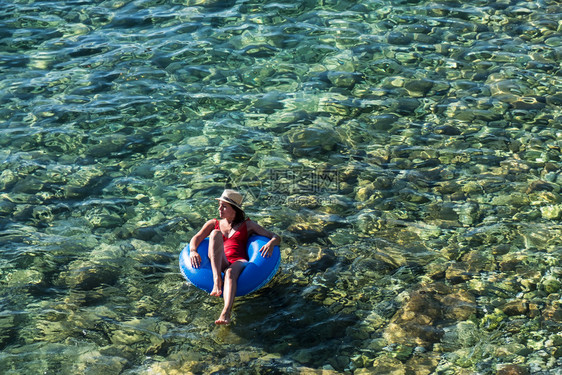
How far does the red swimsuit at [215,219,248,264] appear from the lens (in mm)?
6531

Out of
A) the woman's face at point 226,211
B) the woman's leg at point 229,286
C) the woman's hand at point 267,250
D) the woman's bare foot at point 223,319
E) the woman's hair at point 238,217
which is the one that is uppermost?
the woman's face at point 226,211

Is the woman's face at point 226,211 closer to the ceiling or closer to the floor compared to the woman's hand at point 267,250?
closer to the ceiling

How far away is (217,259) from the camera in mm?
6289

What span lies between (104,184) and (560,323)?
5.58 m

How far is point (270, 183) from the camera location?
832cm

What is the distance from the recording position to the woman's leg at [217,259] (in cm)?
621

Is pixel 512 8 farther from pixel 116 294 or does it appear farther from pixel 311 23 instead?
pixel 116 294

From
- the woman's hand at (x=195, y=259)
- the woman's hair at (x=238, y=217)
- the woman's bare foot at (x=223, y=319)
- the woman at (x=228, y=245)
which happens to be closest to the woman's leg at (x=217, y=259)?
the woman at (x=228, y=245)

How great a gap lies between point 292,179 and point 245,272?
7.74 ft

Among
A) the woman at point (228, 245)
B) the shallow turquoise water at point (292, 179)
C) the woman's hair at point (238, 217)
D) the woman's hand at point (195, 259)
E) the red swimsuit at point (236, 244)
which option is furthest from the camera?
the woman's hair at point (238, 217)

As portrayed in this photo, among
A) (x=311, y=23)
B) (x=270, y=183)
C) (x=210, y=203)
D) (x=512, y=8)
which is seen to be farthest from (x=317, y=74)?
(x=512, y=8)

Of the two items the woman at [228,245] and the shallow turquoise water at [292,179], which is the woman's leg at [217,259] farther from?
the shallow turquoise water at [292,179]

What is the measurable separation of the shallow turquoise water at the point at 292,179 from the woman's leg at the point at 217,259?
1.18ft

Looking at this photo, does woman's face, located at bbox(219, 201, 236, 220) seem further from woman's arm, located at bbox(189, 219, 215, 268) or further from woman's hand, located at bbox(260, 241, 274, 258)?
woman's hand, located at bbox(260, 241, 274, 258)
